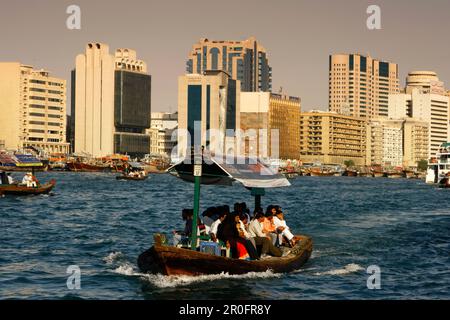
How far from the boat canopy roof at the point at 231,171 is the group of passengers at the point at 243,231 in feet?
3.85

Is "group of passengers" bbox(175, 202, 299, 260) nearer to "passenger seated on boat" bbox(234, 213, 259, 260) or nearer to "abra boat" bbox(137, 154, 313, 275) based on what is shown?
"passenger seated on boat" bbox(234, 213, 259, 260)

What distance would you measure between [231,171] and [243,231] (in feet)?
7.16

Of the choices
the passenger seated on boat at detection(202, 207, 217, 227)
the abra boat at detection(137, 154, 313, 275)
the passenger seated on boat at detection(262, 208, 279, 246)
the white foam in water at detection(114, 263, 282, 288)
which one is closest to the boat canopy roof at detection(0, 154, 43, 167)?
the passenger seated on boat at detection(262, 208, 279, 246)

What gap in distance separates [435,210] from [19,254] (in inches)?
1727

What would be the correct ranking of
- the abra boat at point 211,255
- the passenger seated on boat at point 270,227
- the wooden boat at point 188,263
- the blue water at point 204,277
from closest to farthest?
1. the wooden boat at point 188,263
2. the abra boat at point 211,255
3. the blue water at point 204,277
4. the passenger seated on boat at point 270,227

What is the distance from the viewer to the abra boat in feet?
86.5

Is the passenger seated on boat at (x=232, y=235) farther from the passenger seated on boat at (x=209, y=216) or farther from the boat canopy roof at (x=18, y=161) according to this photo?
the boat canopy roof at (x=18, y=161)

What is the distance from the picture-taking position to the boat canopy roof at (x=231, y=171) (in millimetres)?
28422

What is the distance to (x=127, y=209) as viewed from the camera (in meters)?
66.1

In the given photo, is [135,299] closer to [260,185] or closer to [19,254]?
[260,185]

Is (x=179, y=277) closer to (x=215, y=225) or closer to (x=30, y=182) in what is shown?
(x=215, y=225)

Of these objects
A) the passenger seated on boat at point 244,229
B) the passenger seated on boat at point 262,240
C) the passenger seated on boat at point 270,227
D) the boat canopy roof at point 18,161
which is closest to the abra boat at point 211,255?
the passenger seated on boat at point 262,240

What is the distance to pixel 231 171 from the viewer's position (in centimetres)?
2842

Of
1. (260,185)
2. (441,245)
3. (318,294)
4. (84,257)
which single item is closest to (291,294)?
(318,294)
